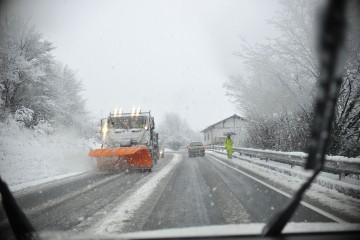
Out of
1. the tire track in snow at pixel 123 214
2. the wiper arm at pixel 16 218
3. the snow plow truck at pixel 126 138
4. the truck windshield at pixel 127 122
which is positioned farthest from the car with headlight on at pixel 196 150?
the wiper arm at pixel 16 218

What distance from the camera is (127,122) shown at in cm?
1530

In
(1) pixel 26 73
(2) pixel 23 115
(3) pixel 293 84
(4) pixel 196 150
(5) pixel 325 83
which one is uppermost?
(1) pixel 26 73

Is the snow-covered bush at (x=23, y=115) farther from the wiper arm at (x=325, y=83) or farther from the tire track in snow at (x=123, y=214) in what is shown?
the wiper arm at (x=325, y=83)

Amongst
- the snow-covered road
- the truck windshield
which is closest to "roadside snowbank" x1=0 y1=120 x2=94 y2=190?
the truck windshield

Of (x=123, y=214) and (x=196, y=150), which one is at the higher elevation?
(x=196, y=150)

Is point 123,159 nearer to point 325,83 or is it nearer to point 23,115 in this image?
point 23,115

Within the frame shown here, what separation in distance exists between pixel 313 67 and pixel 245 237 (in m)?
12.2

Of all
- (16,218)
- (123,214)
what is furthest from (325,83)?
(123,214)

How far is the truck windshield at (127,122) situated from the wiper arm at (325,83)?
1371 centimetres

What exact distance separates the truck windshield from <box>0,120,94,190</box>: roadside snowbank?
2.68 m

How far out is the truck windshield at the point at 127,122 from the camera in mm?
15242

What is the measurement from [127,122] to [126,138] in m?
0.91

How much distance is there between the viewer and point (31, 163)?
44.3ft

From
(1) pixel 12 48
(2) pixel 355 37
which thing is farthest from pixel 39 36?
(2) pixel 355 37
